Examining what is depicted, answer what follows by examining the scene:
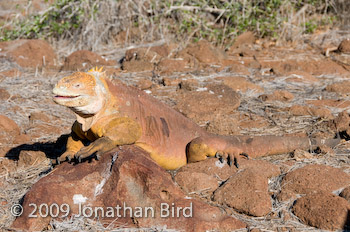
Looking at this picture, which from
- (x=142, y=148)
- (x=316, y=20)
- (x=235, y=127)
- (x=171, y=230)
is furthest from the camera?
(x=316, y=20)

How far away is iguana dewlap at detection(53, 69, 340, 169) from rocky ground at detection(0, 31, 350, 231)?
0.17m

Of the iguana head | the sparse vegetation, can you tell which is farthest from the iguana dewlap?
the sparse vegetation

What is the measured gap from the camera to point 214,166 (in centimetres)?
443

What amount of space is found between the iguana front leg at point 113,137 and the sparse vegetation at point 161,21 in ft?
19.7

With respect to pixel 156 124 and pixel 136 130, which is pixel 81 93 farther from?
pixel 156 124

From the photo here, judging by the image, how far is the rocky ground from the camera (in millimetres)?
3621

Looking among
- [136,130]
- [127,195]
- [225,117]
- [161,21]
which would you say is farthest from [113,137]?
[161,21]

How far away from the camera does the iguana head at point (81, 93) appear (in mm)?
3797

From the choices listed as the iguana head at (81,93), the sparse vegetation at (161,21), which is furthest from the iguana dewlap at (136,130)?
the sparse vegetation at (161,21)

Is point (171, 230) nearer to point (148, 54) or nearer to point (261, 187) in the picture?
point (261, 187)

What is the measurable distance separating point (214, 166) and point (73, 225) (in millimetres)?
1509

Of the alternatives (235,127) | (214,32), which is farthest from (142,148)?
(214,32)

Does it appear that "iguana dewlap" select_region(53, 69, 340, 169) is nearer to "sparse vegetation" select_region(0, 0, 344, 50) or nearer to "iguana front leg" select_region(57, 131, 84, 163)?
"iguana front leg" select_region(57, 131, 84, 163)

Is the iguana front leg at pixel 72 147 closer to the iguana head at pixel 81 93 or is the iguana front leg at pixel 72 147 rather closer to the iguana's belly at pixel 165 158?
the iguana head at pixel 81 93
